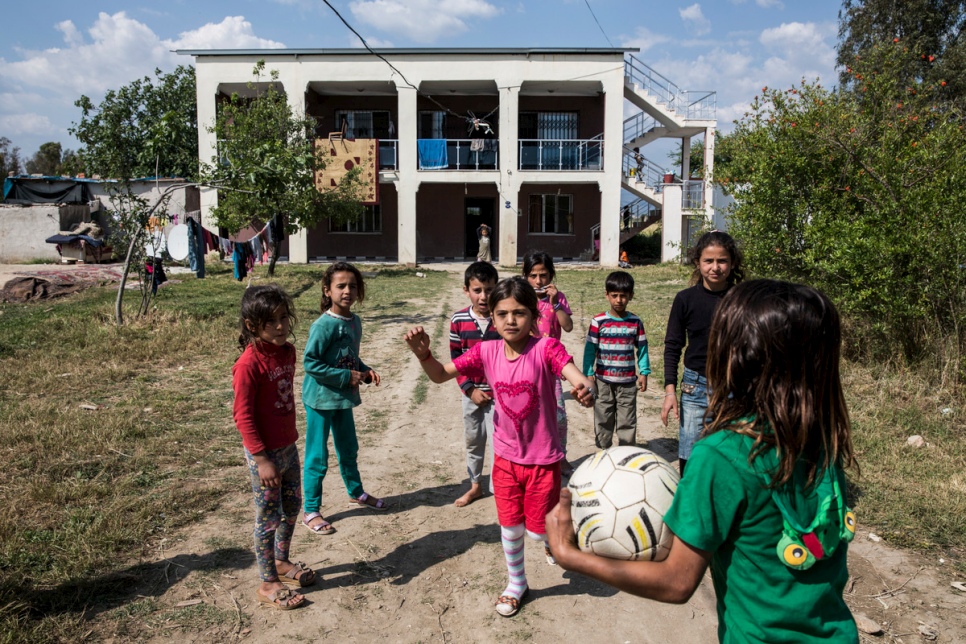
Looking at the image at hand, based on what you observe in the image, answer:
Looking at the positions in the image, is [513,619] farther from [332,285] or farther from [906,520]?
[906,520]

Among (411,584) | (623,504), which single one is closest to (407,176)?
(411,584)

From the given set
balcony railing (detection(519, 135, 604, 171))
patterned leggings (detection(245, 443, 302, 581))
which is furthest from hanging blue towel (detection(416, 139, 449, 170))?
patterned leggings (detection(245, 443, 302, 581))

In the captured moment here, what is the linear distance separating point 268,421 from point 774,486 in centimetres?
246

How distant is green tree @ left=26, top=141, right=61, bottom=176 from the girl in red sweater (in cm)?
5946

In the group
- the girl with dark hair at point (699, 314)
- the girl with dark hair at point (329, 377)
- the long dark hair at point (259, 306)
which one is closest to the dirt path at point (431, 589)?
the girl with dark hair at point (329, 377)

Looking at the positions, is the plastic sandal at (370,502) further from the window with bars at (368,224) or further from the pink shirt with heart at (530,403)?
the window with bars at (368,224)

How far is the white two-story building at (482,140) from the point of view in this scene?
2298 centimetres

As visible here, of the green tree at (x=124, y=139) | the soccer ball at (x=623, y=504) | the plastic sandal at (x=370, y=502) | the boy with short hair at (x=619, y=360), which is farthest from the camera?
the green tree at (x=124, y=139)

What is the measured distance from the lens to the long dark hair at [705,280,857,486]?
1435mm

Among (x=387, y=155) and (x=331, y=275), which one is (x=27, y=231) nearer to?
(x=387, y=155)

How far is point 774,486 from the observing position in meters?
1.43

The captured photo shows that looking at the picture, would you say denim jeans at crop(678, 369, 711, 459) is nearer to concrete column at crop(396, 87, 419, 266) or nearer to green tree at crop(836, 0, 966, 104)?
concrete column at crop(396, 87, 419, 266)

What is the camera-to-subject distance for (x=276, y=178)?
387 inches

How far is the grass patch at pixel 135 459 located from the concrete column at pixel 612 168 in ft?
46.3
